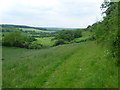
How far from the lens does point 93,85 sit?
7.44m

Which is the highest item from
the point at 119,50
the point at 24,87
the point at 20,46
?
the point at 119,50

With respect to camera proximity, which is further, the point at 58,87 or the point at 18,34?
the point at 18,34

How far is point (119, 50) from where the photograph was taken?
9.41 metres

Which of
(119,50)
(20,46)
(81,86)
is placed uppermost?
(119,50)

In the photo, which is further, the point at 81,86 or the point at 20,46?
the point at 20,46

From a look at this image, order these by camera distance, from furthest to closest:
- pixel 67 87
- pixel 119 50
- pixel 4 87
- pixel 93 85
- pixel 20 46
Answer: pixel 20 46 < pixel 4 87 < pixel 119 50 < pixel 67 87 < pixel 93 85

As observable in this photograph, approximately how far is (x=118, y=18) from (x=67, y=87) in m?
5.25

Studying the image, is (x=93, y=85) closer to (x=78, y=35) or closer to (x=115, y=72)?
(x=115, y=72)

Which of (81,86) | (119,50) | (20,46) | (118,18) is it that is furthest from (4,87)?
(20,46)

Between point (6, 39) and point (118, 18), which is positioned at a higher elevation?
point (118, 18)

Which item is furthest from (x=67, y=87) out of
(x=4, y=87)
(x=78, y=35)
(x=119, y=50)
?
(x=78, y=35)

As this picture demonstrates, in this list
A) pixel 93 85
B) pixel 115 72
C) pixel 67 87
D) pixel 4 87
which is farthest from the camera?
pixel 4 87

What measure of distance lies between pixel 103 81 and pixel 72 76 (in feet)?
8.16

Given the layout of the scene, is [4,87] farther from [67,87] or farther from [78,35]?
[78,35]
